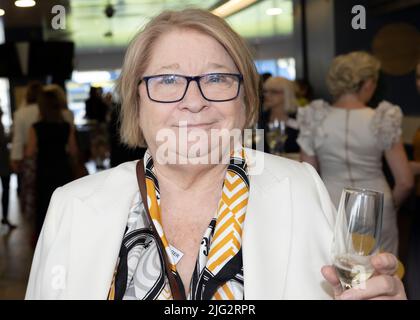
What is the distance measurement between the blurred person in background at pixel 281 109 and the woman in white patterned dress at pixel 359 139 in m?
0.61

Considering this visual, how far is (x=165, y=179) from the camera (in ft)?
4.01

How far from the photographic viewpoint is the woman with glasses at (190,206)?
1.07 m

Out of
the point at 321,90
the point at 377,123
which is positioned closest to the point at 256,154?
the point at 377,123

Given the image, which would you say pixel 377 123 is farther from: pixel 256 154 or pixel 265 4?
pixel 265 4

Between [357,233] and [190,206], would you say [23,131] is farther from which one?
[357,233]

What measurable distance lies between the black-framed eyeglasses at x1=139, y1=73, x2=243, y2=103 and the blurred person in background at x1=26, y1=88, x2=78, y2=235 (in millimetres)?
2799

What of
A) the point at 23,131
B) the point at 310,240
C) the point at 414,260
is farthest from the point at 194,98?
the point at 23,131

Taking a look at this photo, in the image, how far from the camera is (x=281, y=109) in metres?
3.28

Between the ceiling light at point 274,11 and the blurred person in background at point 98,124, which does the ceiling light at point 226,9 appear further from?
the blurred person in background at point 98,124

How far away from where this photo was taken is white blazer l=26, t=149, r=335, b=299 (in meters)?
1.05

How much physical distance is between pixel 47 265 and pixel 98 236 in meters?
0.12
